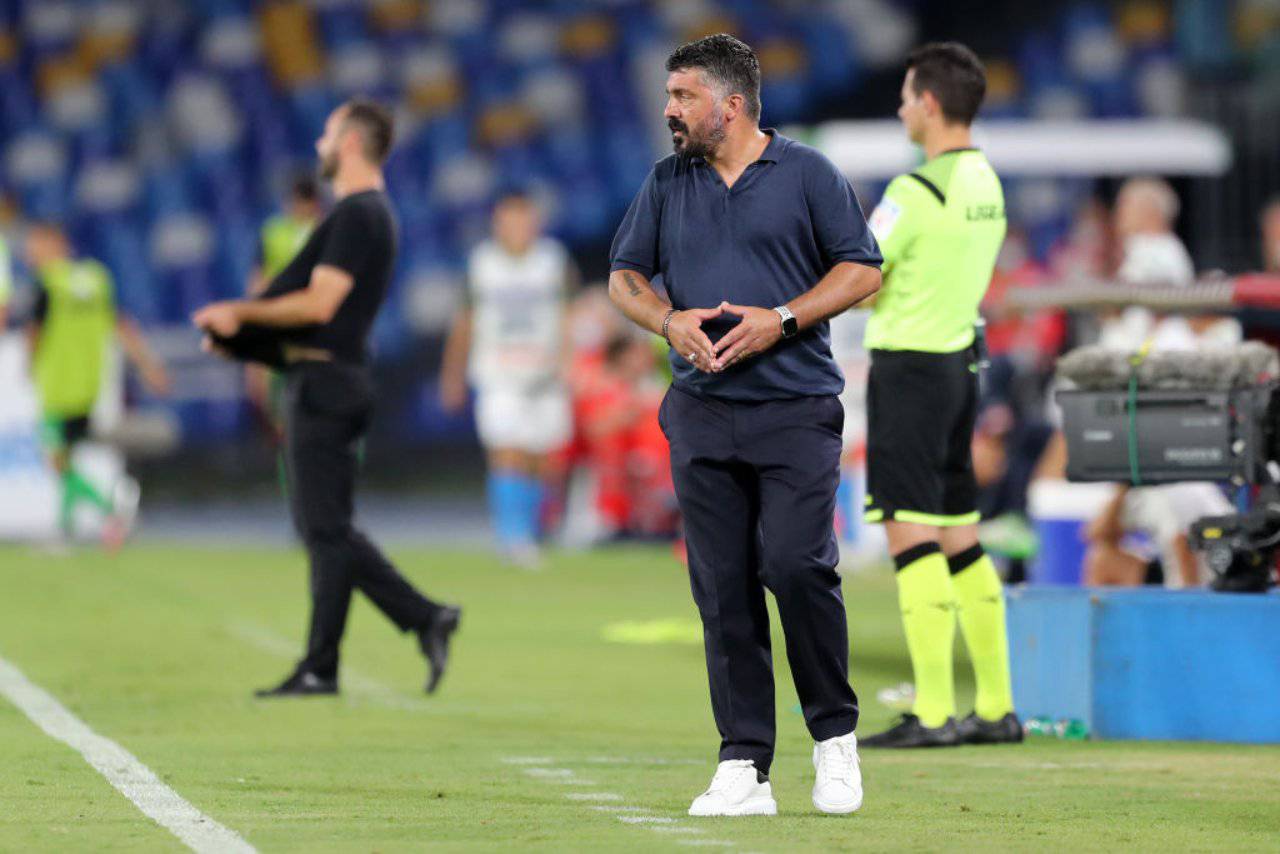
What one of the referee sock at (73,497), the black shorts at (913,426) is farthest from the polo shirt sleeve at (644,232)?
the referee sock at (73,497)

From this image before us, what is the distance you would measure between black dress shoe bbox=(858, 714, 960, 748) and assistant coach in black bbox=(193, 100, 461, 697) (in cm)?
211

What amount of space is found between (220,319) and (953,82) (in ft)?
9.42

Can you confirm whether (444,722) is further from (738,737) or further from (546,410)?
(546,410)

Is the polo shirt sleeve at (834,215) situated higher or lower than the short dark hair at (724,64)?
lower

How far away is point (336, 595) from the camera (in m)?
9.73

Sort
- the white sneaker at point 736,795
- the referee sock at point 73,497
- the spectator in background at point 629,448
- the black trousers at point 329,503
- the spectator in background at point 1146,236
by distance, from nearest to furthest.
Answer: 1. the white sneaker at point 736,795
2. the black trousers at point 329,503
3. the spectator in background at point 1146,236
4. the referee sock at point 73,497
5. the spectator in background at point 629,448

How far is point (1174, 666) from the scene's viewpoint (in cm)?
853

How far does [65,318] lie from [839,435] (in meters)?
12.6

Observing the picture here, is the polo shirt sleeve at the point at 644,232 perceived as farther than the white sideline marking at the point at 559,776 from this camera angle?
No

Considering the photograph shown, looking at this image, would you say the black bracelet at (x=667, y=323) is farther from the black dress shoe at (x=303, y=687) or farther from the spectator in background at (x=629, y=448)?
the spectator in background at (x=629, y=448)

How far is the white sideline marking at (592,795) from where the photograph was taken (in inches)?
274

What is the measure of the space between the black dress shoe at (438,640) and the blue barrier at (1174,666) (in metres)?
2.40

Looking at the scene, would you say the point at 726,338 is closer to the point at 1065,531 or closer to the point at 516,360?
the point at 1065,531

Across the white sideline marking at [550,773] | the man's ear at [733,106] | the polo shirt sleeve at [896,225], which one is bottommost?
the white sideline marking at [550,773]
